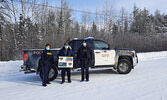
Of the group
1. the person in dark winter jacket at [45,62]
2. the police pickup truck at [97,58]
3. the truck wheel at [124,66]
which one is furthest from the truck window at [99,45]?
the person in dark winter jacket at [45,62]

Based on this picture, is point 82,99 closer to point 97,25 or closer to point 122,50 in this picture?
point 122,50

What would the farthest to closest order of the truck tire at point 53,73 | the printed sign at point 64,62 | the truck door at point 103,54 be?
the truck door at point 103,54
the truck tire at point 53,73
the printed sign at point 64,62

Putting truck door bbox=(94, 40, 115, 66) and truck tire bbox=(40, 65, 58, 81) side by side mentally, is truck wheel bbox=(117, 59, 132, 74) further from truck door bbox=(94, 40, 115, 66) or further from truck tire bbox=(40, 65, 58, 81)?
truck tire bbox=(40, 65, 58, 81)

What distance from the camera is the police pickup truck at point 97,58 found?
20.4 ft

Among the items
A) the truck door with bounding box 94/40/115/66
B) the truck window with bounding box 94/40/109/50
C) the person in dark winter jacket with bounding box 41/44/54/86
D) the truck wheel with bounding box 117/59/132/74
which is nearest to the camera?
the person in dark winter jacket with bounding box 41/44/54/86

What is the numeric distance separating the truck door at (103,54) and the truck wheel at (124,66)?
1.51ft

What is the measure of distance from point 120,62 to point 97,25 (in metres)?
28.2

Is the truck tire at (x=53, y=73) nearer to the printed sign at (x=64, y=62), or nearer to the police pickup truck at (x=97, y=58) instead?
the police pickup truck at (x=97, y=58)

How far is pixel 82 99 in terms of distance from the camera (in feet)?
13.1

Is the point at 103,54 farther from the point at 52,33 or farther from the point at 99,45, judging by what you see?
the point at 52,33

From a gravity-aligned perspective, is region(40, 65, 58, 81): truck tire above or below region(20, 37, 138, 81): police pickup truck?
below

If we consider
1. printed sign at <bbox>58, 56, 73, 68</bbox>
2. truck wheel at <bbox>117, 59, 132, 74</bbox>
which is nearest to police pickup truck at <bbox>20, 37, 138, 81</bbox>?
truck wheel at <bbox>117, 59, 132, 74</bbox>

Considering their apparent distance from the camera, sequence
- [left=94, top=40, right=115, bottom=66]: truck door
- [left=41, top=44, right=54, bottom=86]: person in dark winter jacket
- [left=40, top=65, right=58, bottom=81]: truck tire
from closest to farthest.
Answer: [left=41, top=44, right=54, bottom=86]: person in dark winter jacket, [left=40, top=65, right=58, bottom=81]: truck tire, [left=94, top=40, right=115, bottom=66]: truck door

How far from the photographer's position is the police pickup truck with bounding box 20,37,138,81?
6211mm
